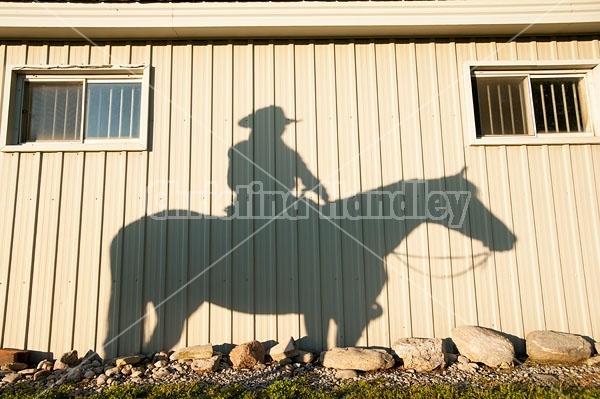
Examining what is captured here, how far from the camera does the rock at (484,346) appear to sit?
13.9ft

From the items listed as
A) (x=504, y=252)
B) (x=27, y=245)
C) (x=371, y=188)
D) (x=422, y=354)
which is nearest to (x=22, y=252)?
(x=27, y=245)

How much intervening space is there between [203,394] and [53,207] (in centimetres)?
296

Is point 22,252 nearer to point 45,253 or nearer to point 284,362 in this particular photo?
point 45,253

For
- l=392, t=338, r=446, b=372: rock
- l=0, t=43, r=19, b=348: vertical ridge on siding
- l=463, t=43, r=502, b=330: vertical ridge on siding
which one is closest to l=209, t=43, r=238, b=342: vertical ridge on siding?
l=392, t=338, r=446, b=372: rock

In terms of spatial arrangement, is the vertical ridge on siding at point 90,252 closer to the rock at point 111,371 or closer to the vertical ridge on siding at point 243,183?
the rock at point 111,371

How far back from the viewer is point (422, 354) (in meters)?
4.29

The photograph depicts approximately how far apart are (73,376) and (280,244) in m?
2.50

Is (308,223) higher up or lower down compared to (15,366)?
higher up

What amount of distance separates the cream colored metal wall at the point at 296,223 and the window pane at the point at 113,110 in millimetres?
281

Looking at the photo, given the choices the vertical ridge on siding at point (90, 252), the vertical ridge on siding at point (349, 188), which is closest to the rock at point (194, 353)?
the vertical ridge on siding at point (90, 252)

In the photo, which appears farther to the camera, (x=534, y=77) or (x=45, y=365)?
(x=534, y=77)

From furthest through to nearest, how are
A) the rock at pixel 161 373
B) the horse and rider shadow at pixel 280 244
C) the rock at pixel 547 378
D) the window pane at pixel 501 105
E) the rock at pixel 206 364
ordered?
the window pane at pixel 501 105, the horse and rider shadow at pixel 280 244, the rock at pixel 206 364, the rock at pixel 161 373, the rock at pixel 547 378

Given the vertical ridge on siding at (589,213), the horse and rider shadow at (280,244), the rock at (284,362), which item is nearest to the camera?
the rock at (284,362)

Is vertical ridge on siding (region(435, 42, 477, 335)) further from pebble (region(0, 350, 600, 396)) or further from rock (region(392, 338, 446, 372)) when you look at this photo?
pebble (region(0, 350, 600, 396))
